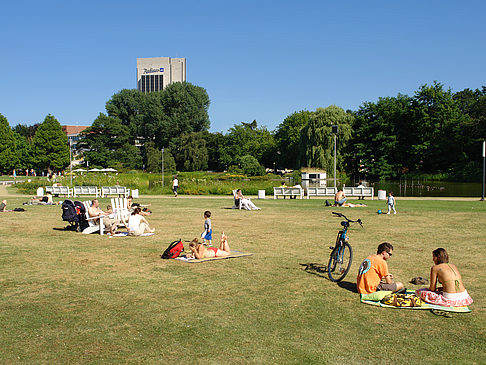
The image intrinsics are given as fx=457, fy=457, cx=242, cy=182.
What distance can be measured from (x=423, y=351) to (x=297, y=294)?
262cm

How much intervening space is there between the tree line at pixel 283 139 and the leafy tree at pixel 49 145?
16cm

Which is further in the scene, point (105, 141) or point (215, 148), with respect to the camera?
point (215, 148)

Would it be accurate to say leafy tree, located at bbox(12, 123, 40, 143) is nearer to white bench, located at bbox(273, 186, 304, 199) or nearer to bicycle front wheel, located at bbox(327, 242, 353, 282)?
white bench, located at bbox(273, 186, 304, 199)

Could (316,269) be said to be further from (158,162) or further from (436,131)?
(158,162)

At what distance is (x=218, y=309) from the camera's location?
6.67 meters

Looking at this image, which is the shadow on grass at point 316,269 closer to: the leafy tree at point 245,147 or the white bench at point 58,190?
the white bench at point 58,190

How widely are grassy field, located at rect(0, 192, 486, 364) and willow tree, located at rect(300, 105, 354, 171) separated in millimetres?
45915

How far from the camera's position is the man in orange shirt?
24.1 ft

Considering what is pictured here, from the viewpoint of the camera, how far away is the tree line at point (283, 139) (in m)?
Result: 63.2

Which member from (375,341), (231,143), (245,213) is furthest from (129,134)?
(375,341)

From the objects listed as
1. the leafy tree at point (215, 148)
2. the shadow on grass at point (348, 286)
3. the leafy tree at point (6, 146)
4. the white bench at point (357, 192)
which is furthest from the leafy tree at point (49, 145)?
the shadow on grass at point (348, 286)

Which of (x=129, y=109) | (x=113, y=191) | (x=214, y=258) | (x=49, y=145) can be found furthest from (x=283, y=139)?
(x=214, y=258)

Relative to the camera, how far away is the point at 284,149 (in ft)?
315

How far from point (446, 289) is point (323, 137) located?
5334 centimetres
